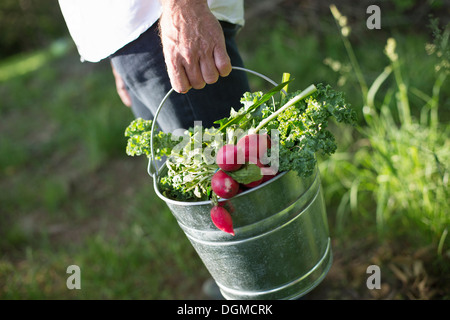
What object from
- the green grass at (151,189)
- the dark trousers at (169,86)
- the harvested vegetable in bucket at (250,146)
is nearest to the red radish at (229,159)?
the harvested vegetable in bucket at (250,146)

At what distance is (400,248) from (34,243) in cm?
224

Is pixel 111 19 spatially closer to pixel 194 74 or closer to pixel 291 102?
pixel 194 74

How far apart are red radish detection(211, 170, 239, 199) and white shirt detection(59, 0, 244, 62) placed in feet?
1.81

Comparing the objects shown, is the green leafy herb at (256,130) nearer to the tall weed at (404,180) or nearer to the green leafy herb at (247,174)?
the green leafy herb at (247,174)

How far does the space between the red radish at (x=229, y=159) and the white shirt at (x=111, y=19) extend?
1.65 feet

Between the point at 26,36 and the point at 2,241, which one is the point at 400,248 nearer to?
the point at 2,241

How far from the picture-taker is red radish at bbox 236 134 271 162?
3.76 ft

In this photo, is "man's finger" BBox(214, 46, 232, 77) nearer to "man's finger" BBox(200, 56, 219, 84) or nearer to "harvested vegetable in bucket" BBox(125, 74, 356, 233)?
"man's finger" BBox(200, 56, 219, 84)

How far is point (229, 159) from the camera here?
112 cm

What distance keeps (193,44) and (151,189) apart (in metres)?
1.83

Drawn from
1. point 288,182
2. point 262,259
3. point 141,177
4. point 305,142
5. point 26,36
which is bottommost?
point 26,36

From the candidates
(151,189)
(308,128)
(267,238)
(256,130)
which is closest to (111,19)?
(256,130)
